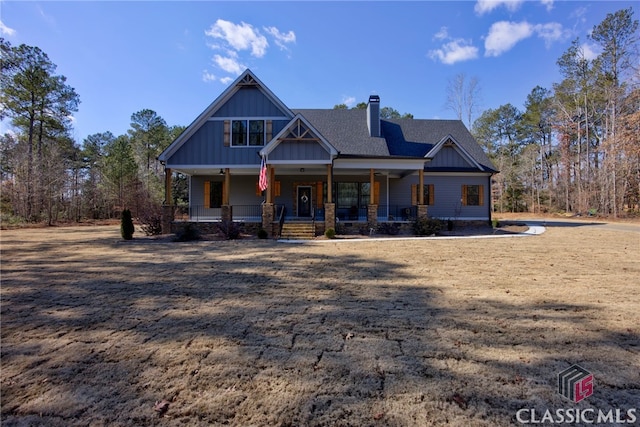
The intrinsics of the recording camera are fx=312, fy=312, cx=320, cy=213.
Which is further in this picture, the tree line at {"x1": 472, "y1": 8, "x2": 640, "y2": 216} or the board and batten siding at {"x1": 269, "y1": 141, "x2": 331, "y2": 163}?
the tree line at {"x1": 472, "y1": 8, "x2": 640, "y2": 216}

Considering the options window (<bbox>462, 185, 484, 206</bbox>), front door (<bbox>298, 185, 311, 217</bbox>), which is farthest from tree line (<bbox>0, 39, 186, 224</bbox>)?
window (<bbox>462, 185, 484, 206</bbox>)

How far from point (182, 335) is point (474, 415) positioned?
9.76 feet

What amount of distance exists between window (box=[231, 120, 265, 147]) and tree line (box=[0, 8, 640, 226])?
19.3ft

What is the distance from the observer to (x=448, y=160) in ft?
62.7

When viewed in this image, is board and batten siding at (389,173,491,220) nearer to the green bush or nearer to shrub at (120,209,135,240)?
the green bush

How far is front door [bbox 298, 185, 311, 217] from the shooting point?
61.7ft

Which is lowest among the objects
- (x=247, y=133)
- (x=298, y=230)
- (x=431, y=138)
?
(x=298, y=230)

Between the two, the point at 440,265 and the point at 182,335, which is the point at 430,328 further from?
the point at 440,265

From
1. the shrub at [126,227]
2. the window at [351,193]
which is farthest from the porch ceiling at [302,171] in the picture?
the shrub at [126,227]

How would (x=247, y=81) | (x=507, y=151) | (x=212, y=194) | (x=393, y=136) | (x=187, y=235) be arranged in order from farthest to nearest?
(x=507, y=151)
(x=393, y=136)
(x=212, y=194)
(x=247, y=81)
(x=187, y=235)

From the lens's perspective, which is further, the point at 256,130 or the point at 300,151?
the point at 256,130

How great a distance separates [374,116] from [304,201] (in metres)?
6.81

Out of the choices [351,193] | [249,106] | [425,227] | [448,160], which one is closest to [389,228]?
[425,227]

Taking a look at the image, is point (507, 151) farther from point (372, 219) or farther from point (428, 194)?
point (372, 219)
